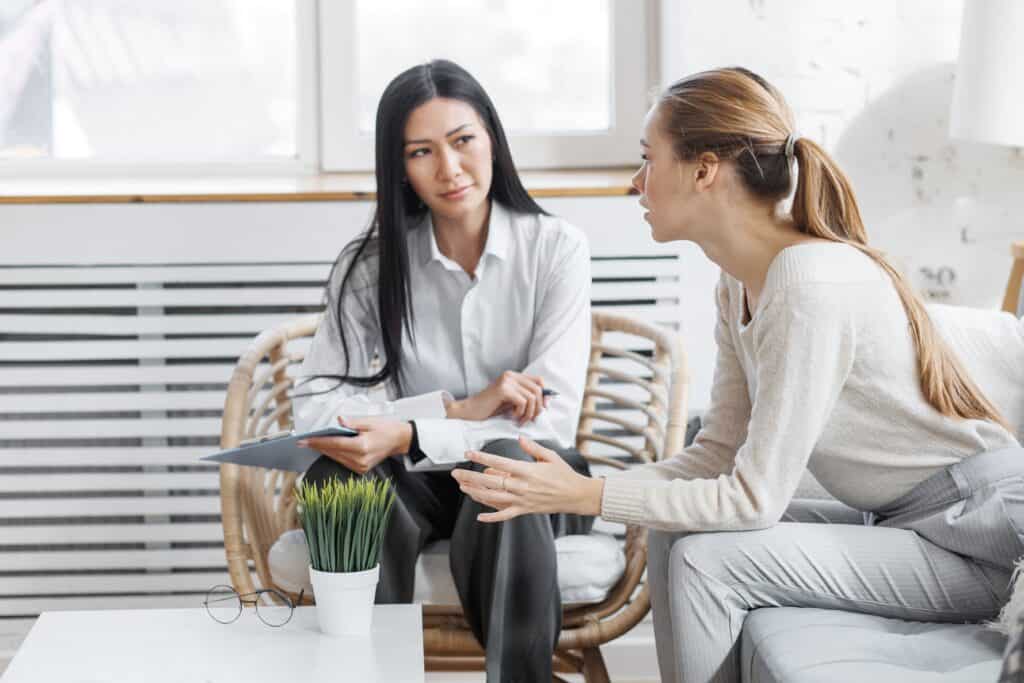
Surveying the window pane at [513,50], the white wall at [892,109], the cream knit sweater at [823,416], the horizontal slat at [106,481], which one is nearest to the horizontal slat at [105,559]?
the horizontal slat at [106,481]

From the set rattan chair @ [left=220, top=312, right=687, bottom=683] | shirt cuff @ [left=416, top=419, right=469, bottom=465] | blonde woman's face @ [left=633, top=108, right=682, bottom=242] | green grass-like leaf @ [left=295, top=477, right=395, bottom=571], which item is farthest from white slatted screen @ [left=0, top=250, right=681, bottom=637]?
green grass-like leaf @ [left=295, top=477, right=395, bottom=571]

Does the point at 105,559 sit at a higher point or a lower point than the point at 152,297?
lower

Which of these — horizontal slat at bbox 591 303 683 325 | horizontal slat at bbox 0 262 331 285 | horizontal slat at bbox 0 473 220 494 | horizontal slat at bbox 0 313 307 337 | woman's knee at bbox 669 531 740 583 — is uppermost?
horizontal slat at bbox 0 262 331 285

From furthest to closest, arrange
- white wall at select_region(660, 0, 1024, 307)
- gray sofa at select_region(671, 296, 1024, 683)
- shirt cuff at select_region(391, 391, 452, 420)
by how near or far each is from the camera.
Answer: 1. white wall at select_region(660, 0, 1024, 307)
2. shirt cuff at select_region(391, 391, 452, 420)
3. gray sofa at select_region(671, 296, 1024, 683)

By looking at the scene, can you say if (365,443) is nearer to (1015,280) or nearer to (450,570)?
(450,570)

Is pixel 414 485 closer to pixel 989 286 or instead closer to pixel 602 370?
pixel 602 370

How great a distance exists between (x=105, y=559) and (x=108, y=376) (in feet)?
1.23

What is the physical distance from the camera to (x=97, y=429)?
96.3 inches

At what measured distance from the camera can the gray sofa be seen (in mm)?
1266

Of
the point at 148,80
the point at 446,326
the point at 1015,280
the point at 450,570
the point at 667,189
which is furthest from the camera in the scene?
the point at 148,80

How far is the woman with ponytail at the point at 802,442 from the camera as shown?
4.68 ft

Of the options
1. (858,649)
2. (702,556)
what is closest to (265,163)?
(702,556)

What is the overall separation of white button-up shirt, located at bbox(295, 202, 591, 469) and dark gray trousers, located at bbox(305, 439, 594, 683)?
0.24 meters

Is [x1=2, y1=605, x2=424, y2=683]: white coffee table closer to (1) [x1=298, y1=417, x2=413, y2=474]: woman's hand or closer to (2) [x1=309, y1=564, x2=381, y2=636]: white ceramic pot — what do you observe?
(2) [x1=309, y1=564, x2=381, y2=636]: white ceramic pot
